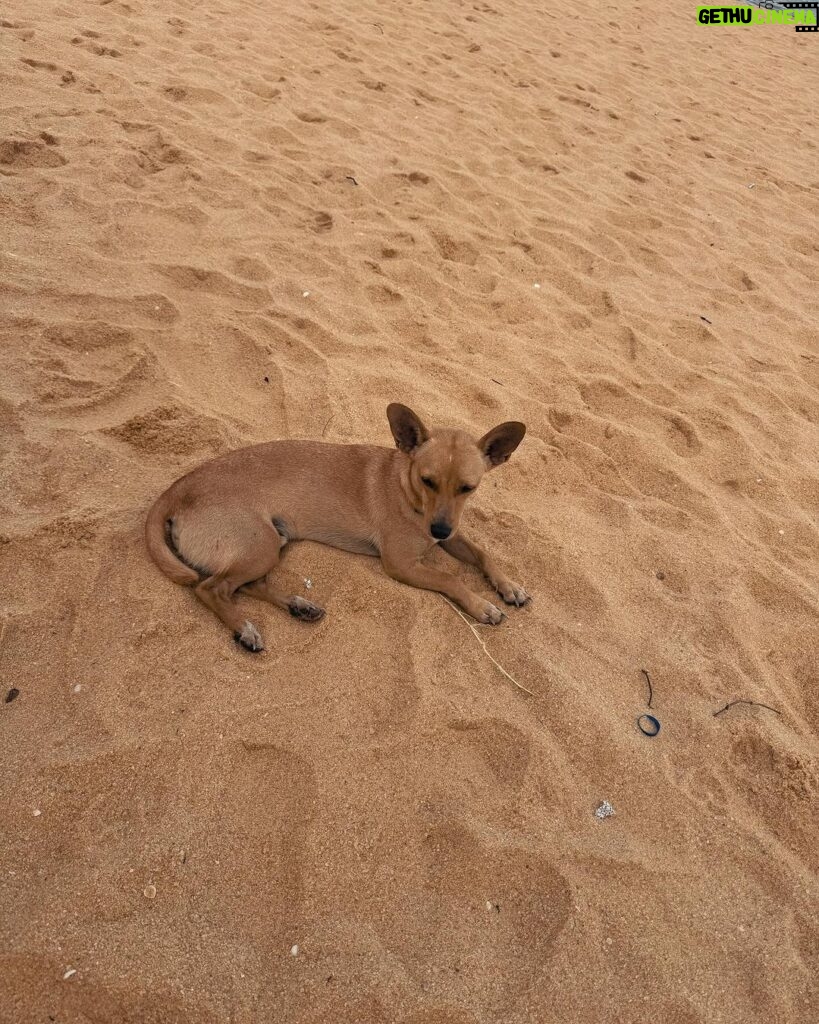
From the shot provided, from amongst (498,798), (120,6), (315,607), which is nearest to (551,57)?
(120,6)

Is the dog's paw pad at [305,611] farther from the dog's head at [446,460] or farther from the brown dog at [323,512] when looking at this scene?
the dog's head at [446,460]

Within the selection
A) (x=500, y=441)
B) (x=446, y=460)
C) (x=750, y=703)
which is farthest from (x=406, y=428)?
(x=750, y=703)

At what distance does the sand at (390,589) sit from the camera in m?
2.13

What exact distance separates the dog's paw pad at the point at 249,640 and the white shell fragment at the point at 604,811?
145cm

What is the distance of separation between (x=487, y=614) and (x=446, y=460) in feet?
2.40

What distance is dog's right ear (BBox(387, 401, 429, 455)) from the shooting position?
3092 millimetres

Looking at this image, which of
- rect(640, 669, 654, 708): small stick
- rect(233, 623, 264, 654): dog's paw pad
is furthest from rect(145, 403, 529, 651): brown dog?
rect(640, 669, 654, 708): small stick

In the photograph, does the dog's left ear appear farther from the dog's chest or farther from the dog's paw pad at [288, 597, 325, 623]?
the dog's paw pad at [288, 597, 325, 623]

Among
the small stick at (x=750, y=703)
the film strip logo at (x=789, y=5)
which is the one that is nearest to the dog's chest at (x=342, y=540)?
the small stick at (x=750, y=703)

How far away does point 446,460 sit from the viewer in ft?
10.1

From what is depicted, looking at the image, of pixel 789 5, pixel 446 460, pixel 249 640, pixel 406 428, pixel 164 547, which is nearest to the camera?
pixel 249 640

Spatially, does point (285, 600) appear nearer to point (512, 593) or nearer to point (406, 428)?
point (406, 428)

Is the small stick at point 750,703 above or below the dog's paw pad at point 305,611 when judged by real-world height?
above

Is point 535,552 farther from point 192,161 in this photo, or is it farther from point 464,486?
point 192,161
